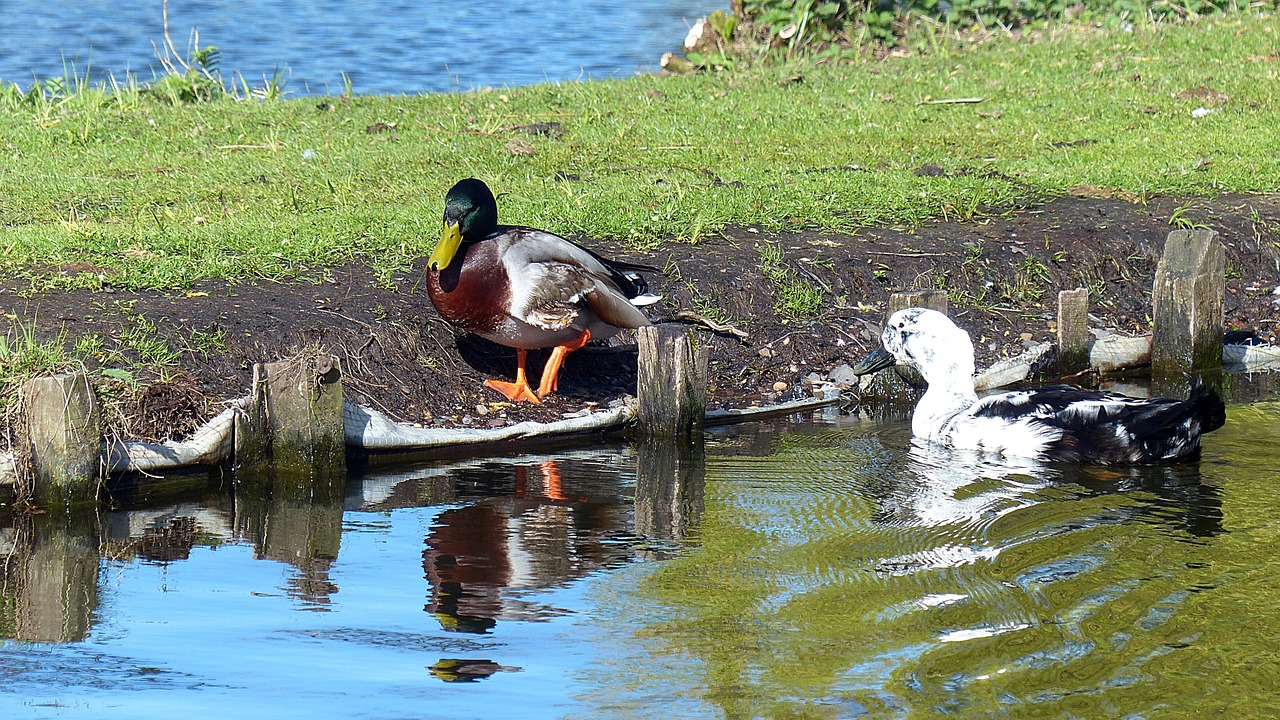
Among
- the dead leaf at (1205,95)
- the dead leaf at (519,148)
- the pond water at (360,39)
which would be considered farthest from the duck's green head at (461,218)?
the pond water at (360,39)

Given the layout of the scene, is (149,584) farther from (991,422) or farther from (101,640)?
(991,422)

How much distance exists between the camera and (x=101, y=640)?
4812mm

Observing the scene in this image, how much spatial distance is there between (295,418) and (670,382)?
1729 millimetres

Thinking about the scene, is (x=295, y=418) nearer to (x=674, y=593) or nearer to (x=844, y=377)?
(x=674, y=593)

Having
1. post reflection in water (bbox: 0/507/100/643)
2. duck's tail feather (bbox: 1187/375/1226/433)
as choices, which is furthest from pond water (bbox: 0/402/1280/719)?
duck's tail feather (bbox: 1187/375/1226/433)

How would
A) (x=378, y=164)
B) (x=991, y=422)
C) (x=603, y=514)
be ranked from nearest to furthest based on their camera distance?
(x=603, y=514)
(x=991, y=422)
(x=378, y=164)

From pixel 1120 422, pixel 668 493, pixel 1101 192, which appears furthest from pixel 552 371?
pixel 1101 192

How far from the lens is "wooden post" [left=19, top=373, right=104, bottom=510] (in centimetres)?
579

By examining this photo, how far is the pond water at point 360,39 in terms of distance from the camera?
16.4 meters

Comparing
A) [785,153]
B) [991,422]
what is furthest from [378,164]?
[991,422]

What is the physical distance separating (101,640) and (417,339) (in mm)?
2856

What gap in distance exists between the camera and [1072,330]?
801 centimetres

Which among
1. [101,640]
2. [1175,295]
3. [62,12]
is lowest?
[101,640]

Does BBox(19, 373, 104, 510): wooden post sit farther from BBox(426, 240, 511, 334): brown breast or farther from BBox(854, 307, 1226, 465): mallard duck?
BBox(854, 307, 1226, 465): mallard duck
